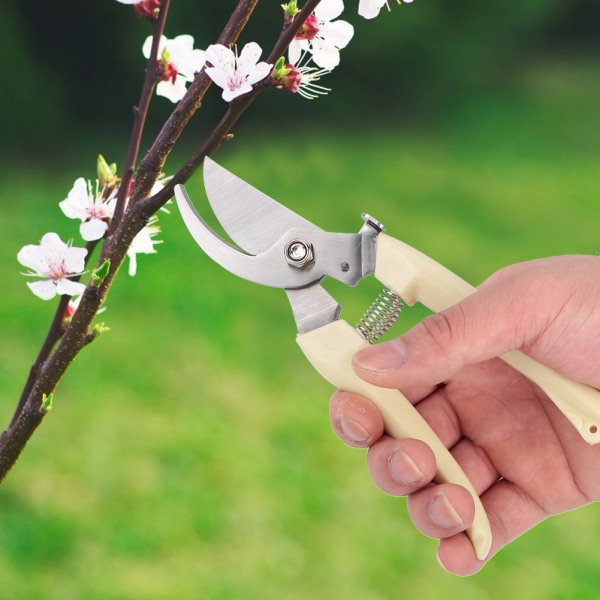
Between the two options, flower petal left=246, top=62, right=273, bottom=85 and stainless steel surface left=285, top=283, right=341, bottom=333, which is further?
stainless steel surface left=285, top=283, right=341, bottom=333

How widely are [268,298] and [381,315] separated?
1.79 meters

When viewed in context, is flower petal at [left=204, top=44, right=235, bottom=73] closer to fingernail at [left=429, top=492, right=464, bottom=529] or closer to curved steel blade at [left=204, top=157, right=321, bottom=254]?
curved steel blade at [left=204, top=157, right=321, bottom=254]

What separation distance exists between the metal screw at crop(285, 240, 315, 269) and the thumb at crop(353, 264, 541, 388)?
0.10 metres

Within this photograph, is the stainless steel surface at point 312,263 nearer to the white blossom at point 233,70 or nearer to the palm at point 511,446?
the white blossom at point 233,70

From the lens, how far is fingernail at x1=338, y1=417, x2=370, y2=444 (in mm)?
842

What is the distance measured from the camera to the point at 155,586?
68.2 inches

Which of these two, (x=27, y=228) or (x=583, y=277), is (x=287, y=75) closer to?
(x=583, y=277)

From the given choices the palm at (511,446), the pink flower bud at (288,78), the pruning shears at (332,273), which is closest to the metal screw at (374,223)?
the pruning shears at (332,273)

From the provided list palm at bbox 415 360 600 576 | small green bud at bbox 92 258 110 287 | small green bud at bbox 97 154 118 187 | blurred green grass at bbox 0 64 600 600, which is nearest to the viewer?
small green bud at bbox 92 258 110 287

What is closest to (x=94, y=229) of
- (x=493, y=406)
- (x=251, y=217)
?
(x=251, y=217)

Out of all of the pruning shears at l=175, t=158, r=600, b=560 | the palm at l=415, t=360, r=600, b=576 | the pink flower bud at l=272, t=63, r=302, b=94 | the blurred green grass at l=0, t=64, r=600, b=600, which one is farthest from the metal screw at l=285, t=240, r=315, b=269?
the blurred green grass at l=0, t=64, r=600, b=600

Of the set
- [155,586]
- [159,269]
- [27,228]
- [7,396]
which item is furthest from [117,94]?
[155,586]

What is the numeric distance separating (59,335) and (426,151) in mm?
2806

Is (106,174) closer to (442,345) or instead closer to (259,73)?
(259,73)
